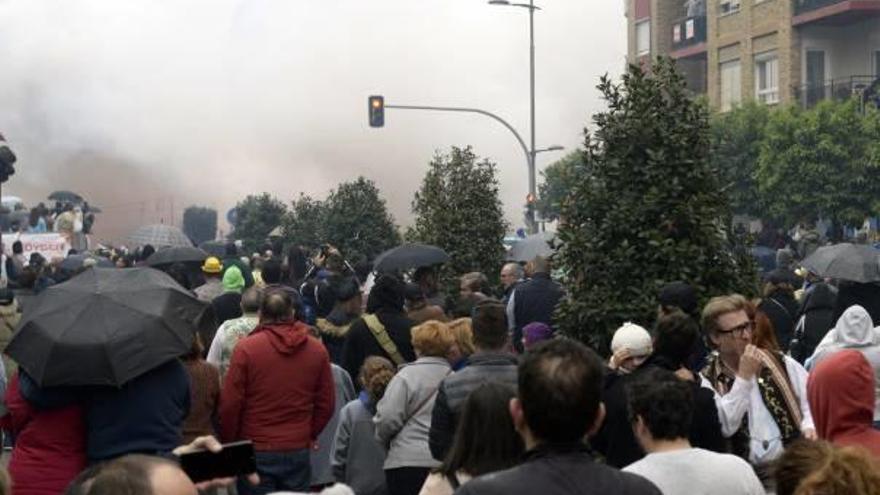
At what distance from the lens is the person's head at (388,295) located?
32.3ft

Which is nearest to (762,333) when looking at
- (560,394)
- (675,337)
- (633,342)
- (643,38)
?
(675,337)

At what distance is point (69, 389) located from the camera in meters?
6.52

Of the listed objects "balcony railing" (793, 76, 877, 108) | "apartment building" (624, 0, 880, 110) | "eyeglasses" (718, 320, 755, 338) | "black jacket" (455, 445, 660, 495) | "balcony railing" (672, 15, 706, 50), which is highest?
"balcony railing" (672, 15, 706, 50)

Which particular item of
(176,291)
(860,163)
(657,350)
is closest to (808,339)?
(657,350)

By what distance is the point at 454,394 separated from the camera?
6465mm

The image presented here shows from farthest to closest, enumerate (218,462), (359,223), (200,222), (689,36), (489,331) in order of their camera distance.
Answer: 1. (200,222)
2. (689,36)
3. (359,223)
4. (489,331)
5. (218,462)

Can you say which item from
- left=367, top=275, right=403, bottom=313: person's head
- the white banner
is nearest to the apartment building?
the white banner

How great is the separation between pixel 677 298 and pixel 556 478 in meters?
4.60

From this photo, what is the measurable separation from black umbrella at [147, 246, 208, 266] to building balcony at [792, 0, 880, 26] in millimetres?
29982

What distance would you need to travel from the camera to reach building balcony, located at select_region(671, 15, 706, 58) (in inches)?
2069

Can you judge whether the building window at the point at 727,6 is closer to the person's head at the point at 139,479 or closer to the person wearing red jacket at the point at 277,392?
the person wearing red jacket at the point at 277,392

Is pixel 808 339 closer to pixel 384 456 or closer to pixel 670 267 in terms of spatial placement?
pixel 670 267

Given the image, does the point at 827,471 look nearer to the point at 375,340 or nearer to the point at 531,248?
the point at 375,340

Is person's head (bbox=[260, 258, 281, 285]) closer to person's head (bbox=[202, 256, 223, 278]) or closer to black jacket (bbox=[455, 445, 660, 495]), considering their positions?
person's head (bbox=[202, 256, 223, 278])
